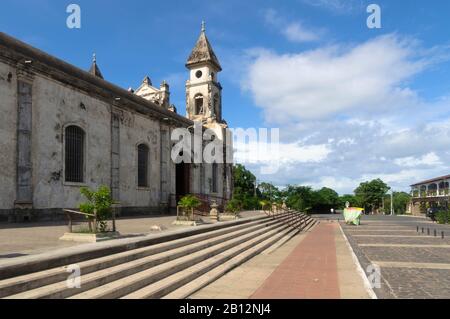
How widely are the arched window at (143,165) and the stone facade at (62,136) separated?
29 centimetres

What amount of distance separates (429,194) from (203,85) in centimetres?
4532

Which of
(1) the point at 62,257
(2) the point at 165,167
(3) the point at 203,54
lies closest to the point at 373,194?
(3) the point at 203,54

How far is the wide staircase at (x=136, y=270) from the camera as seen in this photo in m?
5.46

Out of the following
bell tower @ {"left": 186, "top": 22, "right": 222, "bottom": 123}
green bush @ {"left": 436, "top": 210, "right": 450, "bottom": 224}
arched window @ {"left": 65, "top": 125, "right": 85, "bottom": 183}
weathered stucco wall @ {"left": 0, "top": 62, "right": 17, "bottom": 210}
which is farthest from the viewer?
bell tower @ {"left": 186, "top": 22, "right": 222, "bottom": 123}

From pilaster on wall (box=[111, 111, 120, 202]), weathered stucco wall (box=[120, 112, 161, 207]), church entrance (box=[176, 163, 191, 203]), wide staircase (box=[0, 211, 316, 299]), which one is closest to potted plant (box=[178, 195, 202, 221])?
wide staircase (box=[0, 211, 316, 299])

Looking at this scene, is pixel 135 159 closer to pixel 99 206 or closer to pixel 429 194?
pixel 99 206

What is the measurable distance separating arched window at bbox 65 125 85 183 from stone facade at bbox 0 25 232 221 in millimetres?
202

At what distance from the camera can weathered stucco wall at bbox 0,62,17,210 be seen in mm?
14297

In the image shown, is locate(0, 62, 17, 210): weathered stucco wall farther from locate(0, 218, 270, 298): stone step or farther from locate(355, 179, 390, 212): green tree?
locate(355, 179, 390, 212): green tree

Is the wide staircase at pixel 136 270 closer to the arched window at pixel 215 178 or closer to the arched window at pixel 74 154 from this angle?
the arched window at pixel 74 154

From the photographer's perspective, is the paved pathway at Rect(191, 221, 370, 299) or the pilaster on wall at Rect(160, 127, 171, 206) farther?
the pilaster on wall at Rect(160, 127, 171, 206)

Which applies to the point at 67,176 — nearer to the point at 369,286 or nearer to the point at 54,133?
the point at 54,133
